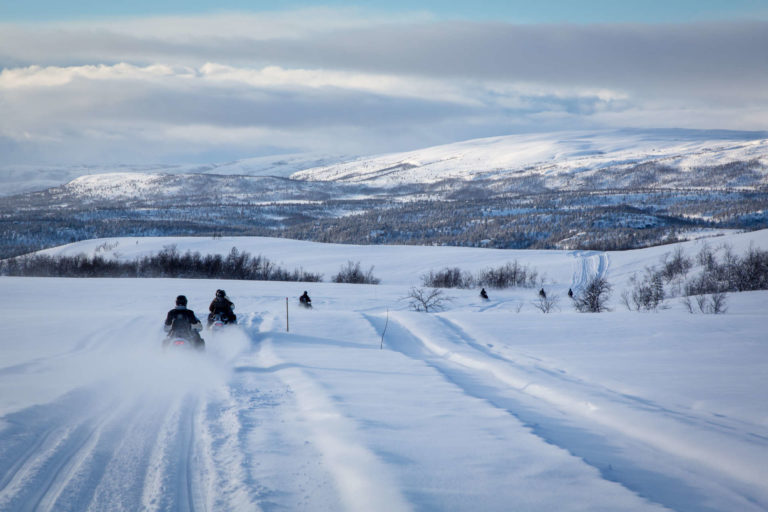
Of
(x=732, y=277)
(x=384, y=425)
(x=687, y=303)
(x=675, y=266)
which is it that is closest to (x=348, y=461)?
(x=384, y=425)

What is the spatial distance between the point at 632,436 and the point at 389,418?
2.75 m

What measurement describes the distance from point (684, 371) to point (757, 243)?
160 feet

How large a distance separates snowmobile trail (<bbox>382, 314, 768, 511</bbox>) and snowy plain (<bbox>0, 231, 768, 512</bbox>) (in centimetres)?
3

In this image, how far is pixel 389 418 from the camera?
18.8ft

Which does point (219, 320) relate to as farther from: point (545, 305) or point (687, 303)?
point (545, 305)

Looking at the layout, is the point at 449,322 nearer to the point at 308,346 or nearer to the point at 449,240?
the point at 308,346

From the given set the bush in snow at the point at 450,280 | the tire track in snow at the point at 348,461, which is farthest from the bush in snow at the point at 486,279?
the tire track in snow at the point at 348,461

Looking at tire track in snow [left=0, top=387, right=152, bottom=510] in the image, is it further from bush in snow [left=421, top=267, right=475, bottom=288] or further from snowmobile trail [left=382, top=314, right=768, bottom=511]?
bush in snow [left=421, top=267, right=475, bottom=288]

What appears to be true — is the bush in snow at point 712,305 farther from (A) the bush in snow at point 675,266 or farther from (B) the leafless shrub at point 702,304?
(A) the bush in snow at point 675,266

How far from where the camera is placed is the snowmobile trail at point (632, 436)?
4246 mm

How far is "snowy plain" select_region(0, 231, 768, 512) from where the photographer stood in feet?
13.0

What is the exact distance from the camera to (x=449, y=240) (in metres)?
109

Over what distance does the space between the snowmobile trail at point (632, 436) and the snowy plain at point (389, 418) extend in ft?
0.09

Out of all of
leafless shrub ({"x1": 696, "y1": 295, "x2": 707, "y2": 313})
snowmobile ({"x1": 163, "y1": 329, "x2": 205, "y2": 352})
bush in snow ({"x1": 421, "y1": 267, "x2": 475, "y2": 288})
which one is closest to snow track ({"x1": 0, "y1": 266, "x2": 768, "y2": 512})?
snowmobile ({"x1": 163, "y1": 329, "x2": 205, "y2": 352})
